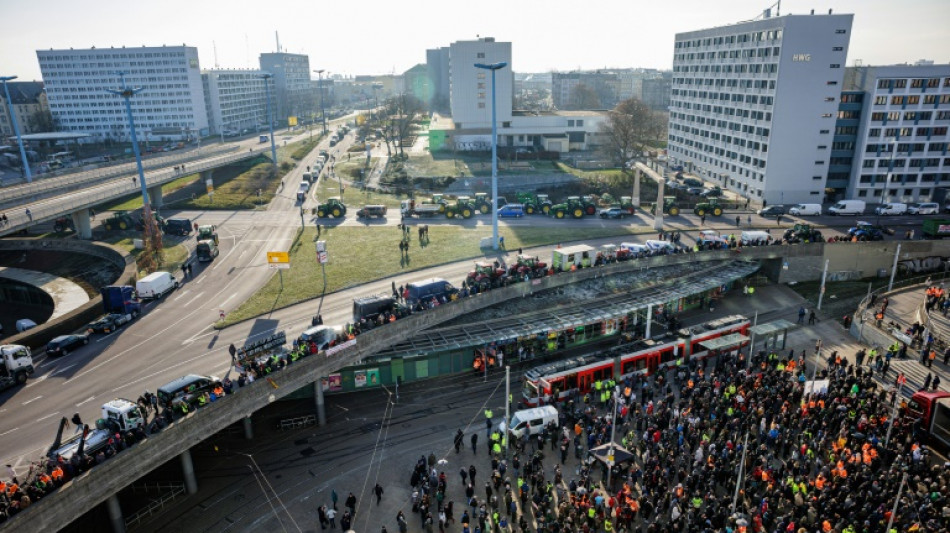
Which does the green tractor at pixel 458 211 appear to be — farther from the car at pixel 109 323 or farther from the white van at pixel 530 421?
the white van at pixel 530 421

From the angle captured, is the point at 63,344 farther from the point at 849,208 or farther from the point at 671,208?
the point at 849,208

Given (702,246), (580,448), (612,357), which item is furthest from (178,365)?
(702,246)

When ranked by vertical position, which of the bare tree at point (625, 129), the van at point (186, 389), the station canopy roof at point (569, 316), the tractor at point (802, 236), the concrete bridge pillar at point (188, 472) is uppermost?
the bare tree at point (625, 129)

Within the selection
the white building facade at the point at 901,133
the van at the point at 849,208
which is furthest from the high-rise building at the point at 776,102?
the van at the point at 849,208

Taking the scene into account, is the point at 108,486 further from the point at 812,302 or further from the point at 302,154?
the point at 302,154

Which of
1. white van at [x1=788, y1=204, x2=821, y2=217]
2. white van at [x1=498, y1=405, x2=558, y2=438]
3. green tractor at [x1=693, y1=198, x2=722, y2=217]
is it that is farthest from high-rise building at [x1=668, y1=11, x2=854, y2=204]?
white van at [x1=498, y1=405, x2=558, y2=438]

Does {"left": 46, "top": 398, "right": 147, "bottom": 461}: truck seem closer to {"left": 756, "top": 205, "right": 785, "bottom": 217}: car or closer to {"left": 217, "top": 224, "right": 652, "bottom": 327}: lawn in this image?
{"left": 217, "top": 224, "right": 652, "bottom": 327}: lawn

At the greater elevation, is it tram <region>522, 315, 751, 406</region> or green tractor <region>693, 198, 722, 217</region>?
green tractor <region>693, 198, 722, 217</region>
